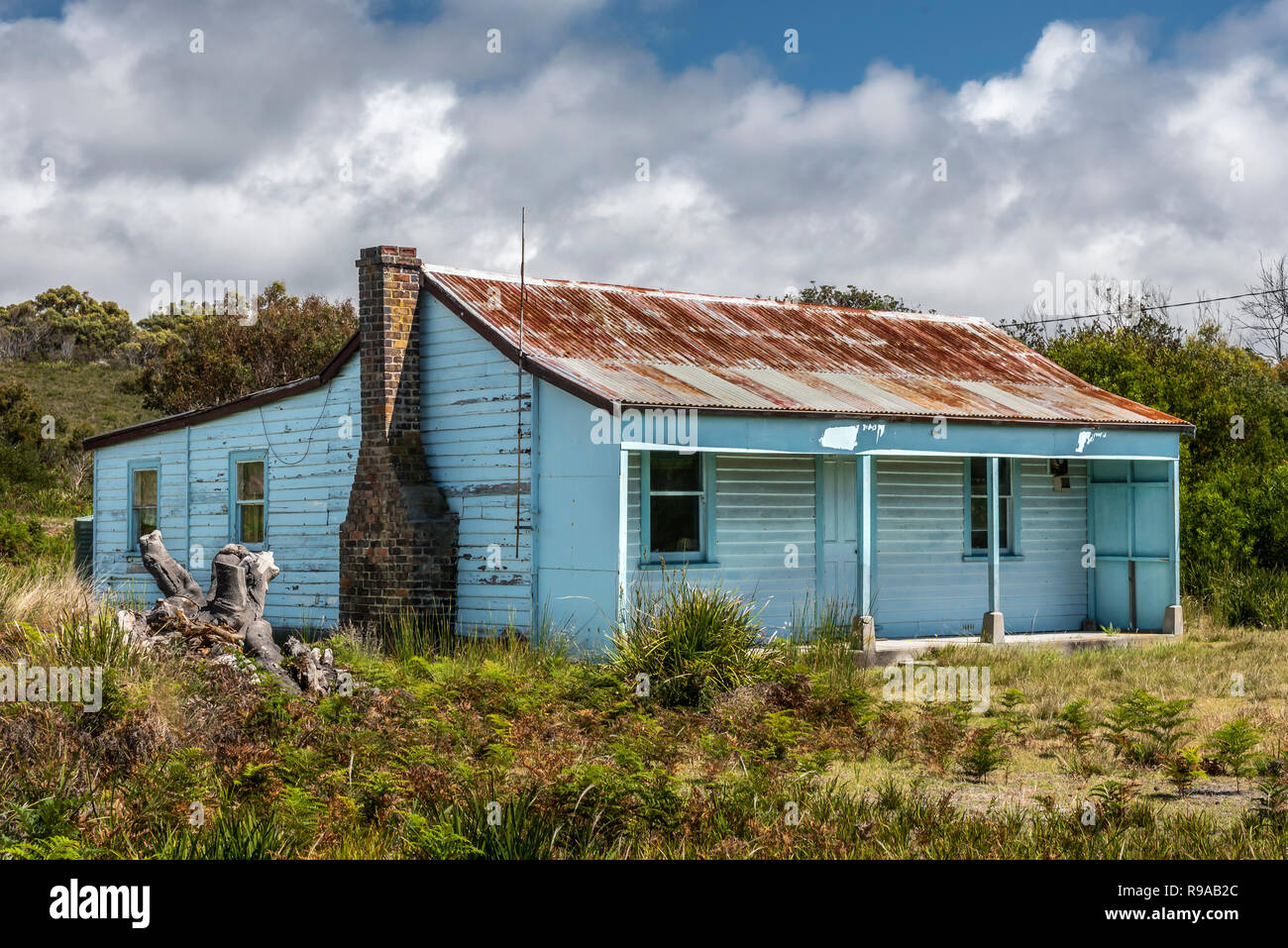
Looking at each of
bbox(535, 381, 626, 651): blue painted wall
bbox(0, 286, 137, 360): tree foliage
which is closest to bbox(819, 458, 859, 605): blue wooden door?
bbox(535, 381, 626, 651): blue painted wall

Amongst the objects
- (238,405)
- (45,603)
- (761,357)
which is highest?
(761,357)

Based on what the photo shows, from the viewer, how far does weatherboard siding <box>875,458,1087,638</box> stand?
58.4 ft

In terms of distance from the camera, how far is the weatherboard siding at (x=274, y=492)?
17734 mm

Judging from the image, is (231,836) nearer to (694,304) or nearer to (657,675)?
(657,675)

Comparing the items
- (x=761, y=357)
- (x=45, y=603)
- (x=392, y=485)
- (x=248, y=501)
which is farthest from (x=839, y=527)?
(x=45, y=603)

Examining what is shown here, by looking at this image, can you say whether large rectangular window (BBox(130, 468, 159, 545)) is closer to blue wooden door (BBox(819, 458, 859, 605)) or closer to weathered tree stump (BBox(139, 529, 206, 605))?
weathered tree stump (BBox(139, 529, 206, 605))

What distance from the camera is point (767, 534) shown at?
16469mm

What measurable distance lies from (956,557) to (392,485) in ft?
24.1

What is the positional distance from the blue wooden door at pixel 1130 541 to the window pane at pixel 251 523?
1136cm

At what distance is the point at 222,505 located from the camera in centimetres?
1945

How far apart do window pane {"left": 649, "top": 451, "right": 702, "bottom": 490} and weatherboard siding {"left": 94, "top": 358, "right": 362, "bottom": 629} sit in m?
4.01

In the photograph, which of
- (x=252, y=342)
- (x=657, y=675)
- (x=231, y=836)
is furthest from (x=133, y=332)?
(x=231, y=836)

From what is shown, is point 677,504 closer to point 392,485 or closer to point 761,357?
point 761,357

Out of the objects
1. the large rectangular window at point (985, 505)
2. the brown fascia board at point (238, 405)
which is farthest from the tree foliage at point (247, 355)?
the large rectangular window at point (985, 505)
